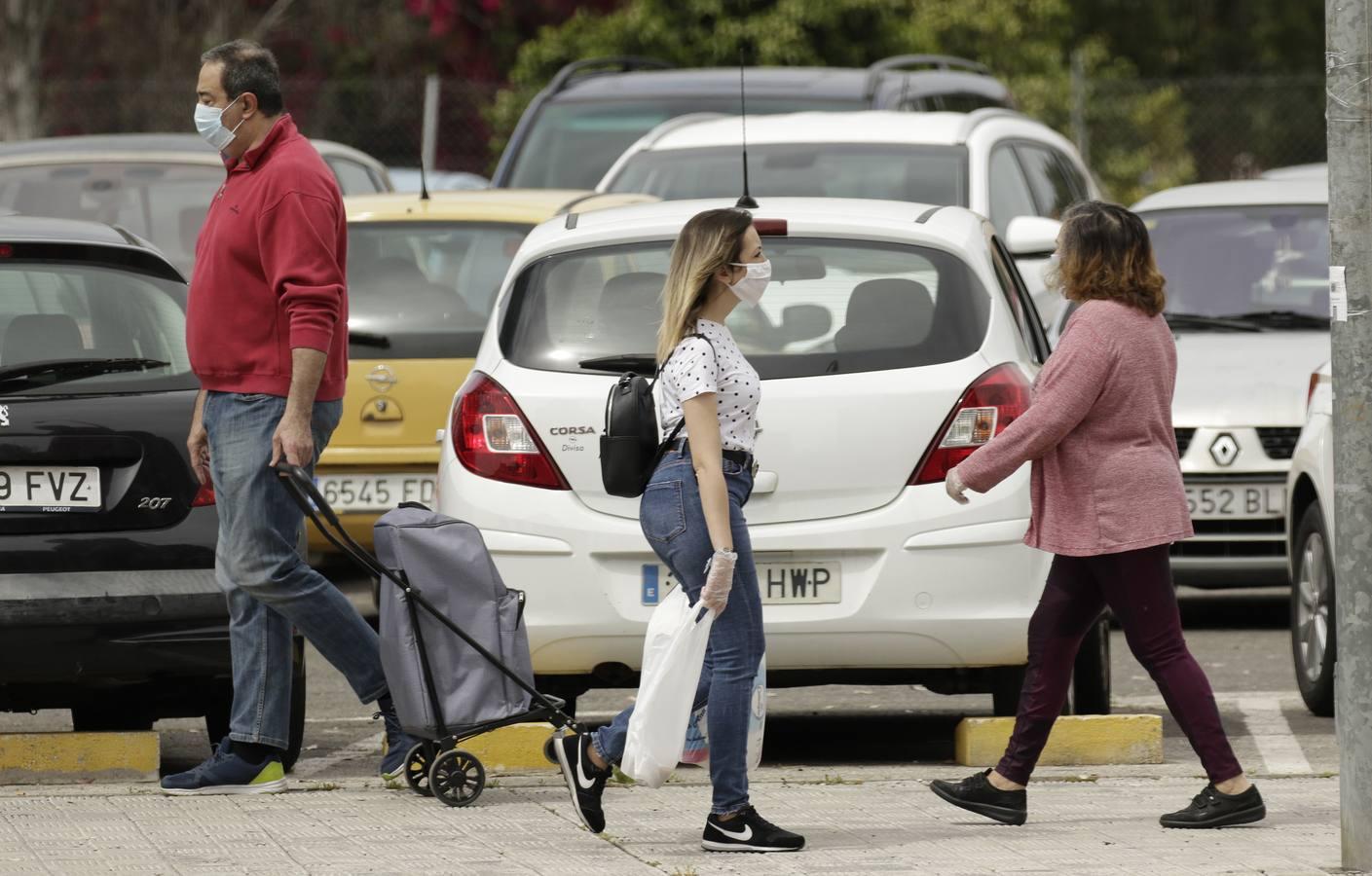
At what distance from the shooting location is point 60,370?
6887mm

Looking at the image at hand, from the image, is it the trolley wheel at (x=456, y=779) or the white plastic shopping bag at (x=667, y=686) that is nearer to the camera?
the white plastic shopping bag at (x=667, y=686)

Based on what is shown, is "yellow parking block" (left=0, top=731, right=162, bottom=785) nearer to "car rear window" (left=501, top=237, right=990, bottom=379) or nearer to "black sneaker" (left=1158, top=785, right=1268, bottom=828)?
"car rear window" (left=501, top=237, right=990, bottom=379)

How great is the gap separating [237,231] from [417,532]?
91 cm

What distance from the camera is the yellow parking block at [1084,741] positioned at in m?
7.18

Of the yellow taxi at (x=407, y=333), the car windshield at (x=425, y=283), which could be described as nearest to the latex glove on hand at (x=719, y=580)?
the yellow taxi at (x=407, y=333)

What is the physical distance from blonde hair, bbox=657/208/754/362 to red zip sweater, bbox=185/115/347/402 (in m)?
1.06

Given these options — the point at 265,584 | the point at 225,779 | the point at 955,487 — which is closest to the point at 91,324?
the point at 265,584

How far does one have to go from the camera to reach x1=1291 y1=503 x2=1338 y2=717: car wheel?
27.0ft

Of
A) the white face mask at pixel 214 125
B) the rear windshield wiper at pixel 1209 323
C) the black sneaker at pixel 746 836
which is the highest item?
the white face mask at pixel 214 125

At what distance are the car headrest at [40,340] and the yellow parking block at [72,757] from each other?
42.4 inches

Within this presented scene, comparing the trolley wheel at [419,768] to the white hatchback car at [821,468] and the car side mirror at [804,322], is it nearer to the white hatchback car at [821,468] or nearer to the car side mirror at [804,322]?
the white hatchback car at [821,468]

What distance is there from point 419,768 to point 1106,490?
1.95 m

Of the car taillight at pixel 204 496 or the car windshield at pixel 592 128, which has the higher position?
the car windshield at pixel 592 128

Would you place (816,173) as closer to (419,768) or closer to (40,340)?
(40,340)
